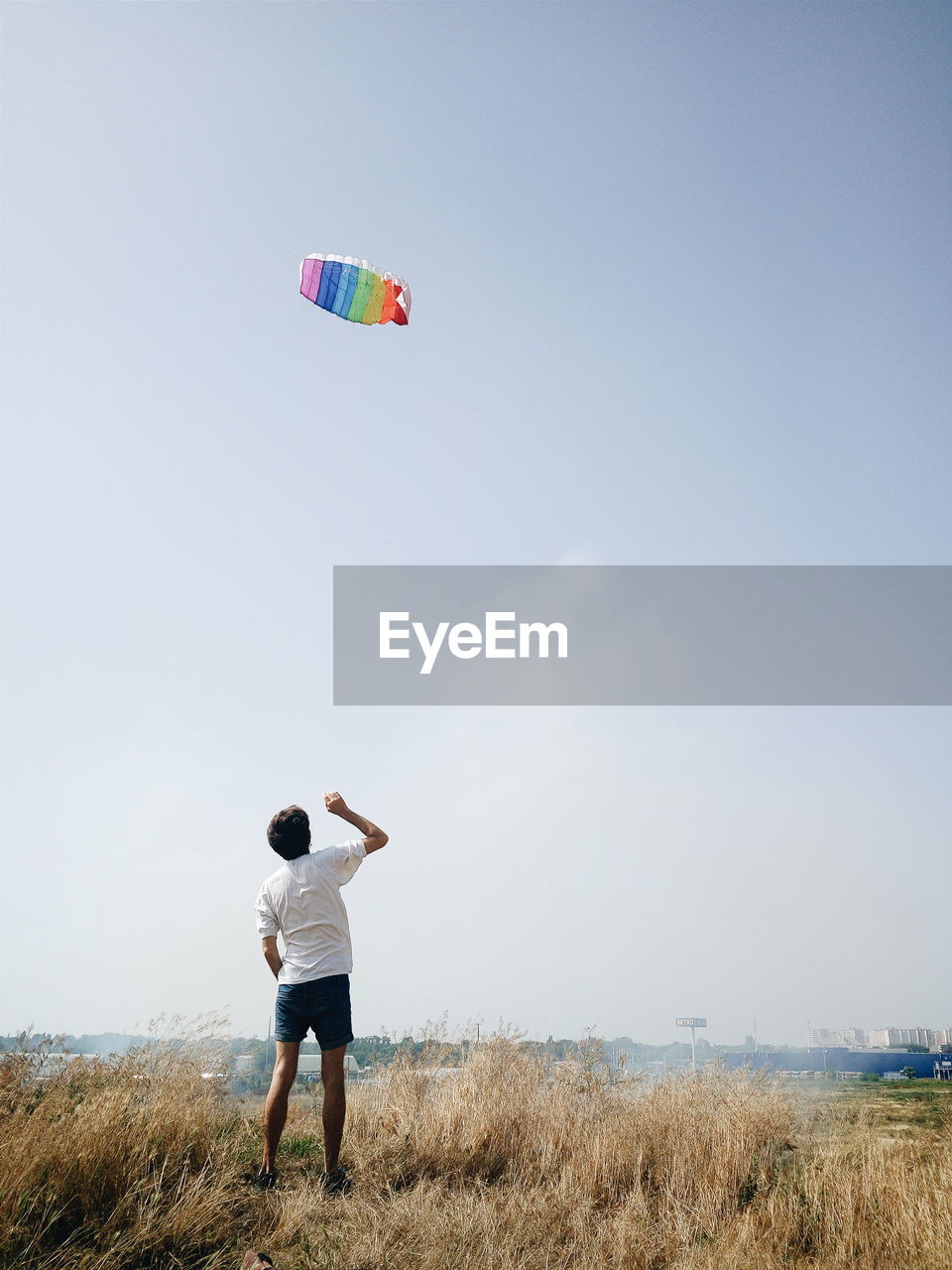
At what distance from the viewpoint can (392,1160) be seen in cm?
468

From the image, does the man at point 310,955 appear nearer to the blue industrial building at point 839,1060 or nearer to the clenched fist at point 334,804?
the clenched fist at point 334,804

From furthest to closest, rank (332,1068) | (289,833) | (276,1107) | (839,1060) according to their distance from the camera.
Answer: (839,1060), (289,833), (332,1068), (276,1107)

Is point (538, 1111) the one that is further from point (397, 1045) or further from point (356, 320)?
point (356, 320)

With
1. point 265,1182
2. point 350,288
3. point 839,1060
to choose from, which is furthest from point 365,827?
point 839,1060

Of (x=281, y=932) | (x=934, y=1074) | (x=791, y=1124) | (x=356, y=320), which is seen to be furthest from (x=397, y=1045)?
(x=934, y=1074)

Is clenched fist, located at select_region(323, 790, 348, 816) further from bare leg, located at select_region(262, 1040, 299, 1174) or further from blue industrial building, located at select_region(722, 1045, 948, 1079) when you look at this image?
blue industrial building, located at select_region(722, 1045, 948, 1079)

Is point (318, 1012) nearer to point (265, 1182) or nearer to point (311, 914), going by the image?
point (311, 914)

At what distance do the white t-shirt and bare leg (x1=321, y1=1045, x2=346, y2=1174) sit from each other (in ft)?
1.37

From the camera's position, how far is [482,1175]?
4730 millimetres

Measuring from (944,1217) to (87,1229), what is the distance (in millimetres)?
3552

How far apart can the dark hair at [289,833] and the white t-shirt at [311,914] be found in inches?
2.4

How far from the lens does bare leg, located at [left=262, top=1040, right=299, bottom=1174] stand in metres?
4.20

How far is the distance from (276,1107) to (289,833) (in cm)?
134

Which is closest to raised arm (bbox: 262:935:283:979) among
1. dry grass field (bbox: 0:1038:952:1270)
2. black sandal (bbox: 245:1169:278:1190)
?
dry grass field (bbox: 0:1038:952:1270)
